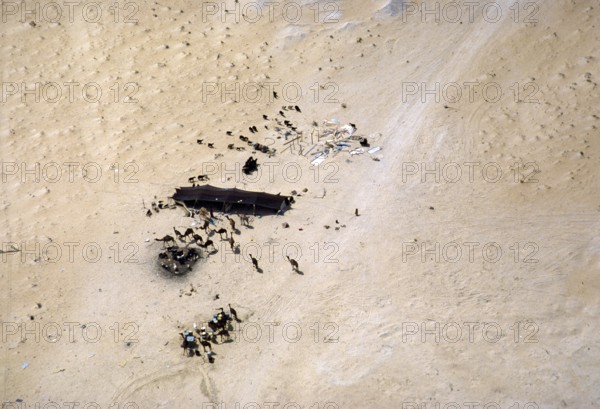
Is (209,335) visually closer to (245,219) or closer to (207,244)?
(207,244)

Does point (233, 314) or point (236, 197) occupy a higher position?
point (236, 197)

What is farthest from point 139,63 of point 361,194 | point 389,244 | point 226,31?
point 389,244

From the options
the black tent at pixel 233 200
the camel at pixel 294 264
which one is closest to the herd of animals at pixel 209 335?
the camel at pixel 294 264

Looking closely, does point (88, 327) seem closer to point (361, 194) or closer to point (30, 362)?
point (30, 362)

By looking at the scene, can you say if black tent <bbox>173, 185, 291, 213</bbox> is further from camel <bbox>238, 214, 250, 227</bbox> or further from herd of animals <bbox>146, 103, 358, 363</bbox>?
herd of animals <bbox>146, 103, 358, 363</bbox>

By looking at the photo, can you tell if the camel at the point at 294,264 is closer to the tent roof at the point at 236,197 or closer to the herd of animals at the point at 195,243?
the herd of animals at the point at 195,243

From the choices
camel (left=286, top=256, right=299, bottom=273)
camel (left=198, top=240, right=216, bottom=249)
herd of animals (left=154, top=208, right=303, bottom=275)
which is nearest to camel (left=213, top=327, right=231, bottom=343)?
herd of animals (left=154, top=208, right=303, bottom=275)

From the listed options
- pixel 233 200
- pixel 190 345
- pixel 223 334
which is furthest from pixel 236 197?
pixel 190 345
